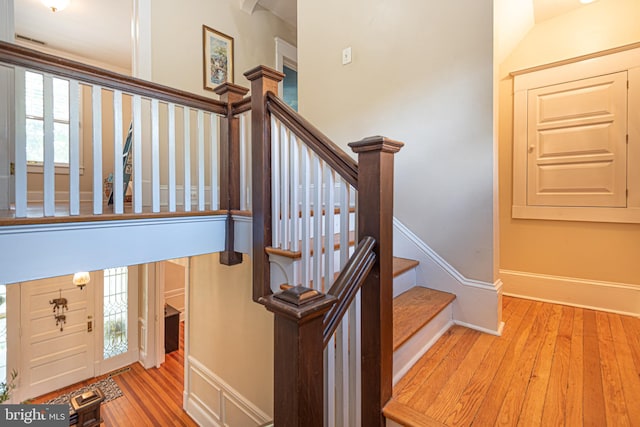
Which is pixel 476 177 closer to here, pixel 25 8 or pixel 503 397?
pixel 503 397

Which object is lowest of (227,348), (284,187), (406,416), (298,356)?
(227,348)

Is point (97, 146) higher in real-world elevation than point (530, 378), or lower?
higher

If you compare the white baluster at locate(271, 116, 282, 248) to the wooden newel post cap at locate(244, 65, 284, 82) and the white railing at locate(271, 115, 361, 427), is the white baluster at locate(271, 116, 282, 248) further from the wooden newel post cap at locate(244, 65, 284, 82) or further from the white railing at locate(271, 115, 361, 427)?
the wooden newel post cap at locate(244, 65, 284, 82)

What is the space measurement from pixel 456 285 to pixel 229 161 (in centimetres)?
176

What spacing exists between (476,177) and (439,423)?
4.61 ft

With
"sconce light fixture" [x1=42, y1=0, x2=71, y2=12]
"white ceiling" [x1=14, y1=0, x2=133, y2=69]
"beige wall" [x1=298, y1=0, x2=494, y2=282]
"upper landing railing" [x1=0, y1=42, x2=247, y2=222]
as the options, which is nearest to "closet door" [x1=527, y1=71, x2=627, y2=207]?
"beige wall" [x1=298, y1=0, x2=494, y2=282]

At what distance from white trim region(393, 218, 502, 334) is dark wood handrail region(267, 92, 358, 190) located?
1117 mm

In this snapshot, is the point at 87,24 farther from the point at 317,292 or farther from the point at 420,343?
the point at 420,343

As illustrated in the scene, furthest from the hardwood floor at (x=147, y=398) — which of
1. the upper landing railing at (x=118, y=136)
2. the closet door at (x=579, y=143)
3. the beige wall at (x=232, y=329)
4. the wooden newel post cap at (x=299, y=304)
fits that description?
the closet door at (x=579, y=143)

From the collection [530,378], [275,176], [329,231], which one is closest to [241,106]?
[275,176]

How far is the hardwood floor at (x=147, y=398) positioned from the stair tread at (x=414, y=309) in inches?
132

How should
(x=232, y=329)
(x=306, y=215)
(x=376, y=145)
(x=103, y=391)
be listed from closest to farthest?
(x=376, y=145)
(x=306, y=215)
(x=232, y=329)
(x=103, y=391)

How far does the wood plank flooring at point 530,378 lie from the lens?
1.20 metres

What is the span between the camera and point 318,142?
1468mm
